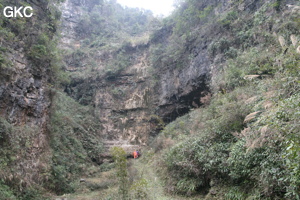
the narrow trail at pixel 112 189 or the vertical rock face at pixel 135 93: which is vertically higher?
the vertical rock face at pixel 135 93

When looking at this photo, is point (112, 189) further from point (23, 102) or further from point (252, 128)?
point (252, 128)

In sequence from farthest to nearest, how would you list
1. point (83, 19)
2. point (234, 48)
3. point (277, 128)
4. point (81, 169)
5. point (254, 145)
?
point (83, 19) < point (234, 48) < point (81, 169) < point (254, 145) < point (277, 128)

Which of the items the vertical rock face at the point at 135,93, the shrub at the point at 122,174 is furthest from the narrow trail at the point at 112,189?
the vertical rock face at the point at 135,93

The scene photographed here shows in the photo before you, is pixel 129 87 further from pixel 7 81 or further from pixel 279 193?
pixel 279 193

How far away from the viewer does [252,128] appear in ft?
16.3

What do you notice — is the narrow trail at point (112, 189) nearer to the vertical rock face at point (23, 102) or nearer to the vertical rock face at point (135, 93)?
the vertical rock face at point (23, 102)

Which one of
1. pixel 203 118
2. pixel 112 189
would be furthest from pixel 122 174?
pixel 203 118

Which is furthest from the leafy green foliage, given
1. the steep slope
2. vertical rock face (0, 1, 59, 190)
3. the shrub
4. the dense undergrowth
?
the dense undergrowth

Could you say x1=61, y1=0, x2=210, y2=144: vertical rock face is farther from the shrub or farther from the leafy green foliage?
the shrub

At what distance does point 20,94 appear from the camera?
24.8ft

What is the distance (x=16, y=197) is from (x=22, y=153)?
1.59 meters

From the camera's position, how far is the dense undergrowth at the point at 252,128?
3.67m

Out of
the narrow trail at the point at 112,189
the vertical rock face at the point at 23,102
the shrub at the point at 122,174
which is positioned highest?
the vertical rock face at the point at 23,102

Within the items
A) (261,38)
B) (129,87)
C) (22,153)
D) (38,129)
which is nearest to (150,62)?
(129,87)
